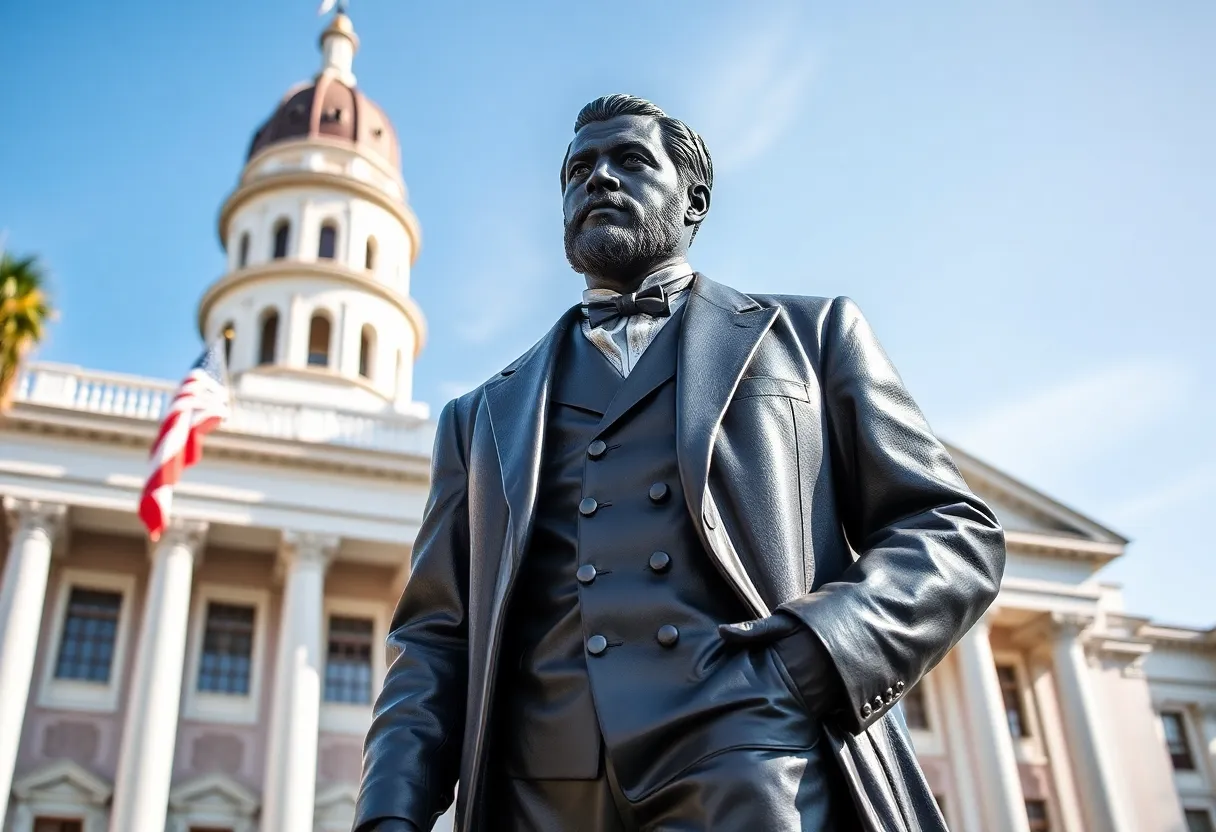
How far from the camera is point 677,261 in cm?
273

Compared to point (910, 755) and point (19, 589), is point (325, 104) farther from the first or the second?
point (910, 755)

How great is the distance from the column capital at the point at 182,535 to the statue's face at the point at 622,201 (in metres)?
24.3

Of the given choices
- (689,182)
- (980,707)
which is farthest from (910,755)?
(980,707)

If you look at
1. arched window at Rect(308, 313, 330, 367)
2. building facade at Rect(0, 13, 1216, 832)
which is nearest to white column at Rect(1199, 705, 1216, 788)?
building facade at Rect(0, 13, 1216, 832)

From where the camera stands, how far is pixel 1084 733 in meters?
31.0

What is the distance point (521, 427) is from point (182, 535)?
24.6 m

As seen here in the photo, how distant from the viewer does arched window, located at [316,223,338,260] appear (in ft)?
123

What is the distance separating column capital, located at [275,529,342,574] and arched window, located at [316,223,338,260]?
Answer: 13.4m

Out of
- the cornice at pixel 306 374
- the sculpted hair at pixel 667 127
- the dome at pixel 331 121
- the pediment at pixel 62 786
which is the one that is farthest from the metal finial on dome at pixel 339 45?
the sculpted hair at pixel 667 127

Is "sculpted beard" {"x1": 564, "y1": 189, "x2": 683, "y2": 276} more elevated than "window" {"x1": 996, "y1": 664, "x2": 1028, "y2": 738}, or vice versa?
"window" {"x1": 996, "y1": 664, "x2": 1028, "y2": 738}

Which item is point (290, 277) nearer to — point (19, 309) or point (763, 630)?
point (19, 309)

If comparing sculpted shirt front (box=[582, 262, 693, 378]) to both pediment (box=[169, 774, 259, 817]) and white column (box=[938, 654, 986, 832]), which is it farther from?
white column (box=[938, 654, 986, 832])

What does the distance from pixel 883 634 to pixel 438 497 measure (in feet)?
3.62

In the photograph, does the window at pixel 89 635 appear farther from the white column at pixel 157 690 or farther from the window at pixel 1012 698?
the window at pixel 1012 698
